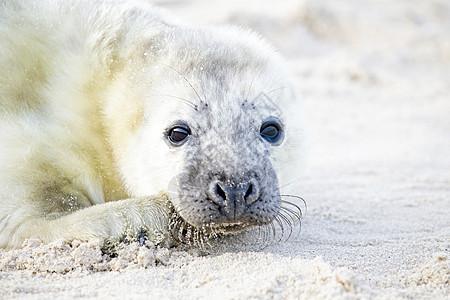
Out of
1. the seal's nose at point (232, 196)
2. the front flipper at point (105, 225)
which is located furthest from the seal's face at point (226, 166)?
the front flipper at point (105, 225)

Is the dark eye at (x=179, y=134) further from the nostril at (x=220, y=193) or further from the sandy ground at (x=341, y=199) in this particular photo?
the sandy ground at (x=341, y=199)

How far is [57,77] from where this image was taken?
2750 mm

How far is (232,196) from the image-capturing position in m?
2.22

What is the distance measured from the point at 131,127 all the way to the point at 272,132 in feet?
2.48

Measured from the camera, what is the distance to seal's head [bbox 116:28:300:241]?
2295 mm

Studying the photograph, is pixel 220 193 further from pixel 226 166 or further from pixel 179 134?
pixel 179 134

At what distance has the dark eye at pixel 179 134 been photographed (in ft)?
8.39

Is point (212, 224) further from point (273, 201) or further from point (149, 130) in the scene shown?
point (149, 130)

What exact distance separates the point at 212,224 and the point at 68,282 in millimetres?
654

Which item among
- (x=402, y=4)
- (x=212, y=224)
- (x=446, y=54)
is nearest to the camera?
(x=212, y=224)

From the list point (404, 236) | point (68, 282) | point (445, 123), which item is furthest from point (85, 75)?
point (445, 123)

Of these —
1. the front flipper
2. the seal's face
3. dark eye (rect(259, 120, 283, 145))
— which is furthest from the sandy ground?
dark eye (rect(259, 120, 283, 145))

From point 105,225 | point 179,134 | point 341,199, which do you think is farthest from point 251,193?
point 341,199

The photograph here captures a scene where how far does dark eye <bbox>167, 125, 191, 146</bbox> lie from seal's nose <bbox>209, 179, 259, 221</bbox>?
383 millimetres
